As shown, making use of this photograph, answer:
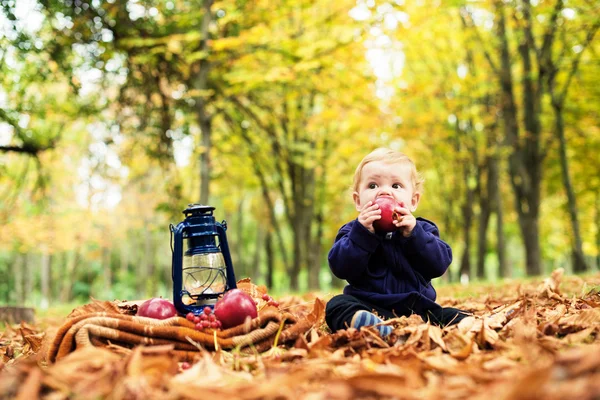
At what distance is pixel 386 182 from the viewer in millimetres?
3080

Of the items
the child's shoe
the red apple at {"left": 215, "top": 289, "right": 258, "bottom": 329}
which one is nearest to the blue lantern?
the red apple at {"left": 215, "top": 289, "right": 258, "bottom": 329}

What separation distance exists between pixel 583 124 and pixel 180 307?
1541cm

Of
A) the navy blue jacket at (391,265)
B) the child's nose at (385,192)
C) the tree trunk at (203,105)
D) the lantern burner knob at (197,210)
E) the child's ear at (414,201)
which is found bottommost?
the navy blue jacket at (391,265)

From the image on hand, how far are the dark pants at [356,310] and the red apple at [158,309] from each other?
0.85 meters

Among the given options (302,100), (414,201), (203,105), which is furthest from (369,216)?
(302,100)

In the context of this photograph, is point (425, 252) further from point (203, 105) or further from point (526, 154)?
point (526, 154)

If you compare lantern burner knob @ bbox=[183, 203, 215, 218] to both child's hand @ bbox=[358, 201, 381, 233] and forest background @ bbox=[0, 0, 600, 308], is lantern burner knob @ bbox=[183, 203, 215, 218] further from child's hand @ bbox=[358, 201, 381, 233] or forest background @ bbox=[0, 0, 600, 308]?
forest background @ bbox=[0, 0, 600, 308]

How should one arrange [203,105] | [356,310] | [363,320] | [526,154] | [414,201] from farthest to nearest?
[526,154] < [203,105] < [414,201] < [356,310] < [363,320]

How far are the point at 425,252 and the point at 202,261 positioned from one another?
1.29m

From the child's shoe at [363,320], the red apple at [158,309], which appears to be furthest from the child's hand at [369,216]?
the red apple at [158,309]

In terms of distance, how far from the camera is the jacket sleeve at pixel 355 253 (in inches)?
114

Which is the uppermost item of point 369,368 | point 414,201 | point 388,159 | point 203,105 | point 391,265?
point 203,105

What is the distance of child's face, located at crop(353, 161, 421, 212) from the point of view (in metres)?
3.07

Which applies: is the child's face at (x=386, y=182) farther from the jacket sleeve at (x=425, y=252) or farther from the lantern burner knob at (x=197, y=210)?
the lantern burner knob at (x=197, y=210)
